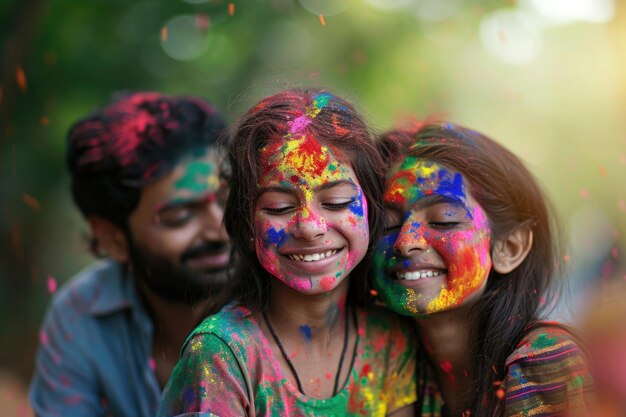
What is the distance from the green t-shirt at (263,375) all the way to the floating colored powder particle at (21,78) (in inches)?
135

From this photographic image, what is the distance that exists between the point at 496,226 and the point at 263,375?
875 mm

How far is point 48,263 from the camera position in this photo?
7.33 m

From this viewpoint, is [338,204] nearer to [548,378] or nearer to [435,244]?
[435,244]

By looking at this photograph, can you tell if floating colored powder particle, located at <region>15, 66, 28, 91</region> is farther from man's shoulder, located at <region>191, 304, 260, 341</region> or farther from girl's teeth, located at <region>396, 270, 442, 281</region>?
girl's teeth, located at <region>396, 270, 442, 281</region>

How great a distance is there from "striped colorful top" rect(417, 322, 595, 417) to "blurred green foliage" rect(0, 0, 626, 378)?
4030 millimetres

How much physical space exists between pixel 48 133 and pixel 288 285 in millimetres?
4600

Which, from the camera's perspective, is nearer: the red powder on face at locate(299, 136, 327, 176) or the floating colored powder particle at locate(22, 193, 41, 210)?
the red powder on face at locate(299, 136, 327, 176)

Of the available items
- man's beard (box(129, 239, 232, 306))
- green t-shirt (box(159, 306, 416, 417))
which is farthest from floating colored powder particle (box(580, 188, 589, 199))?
green t-shirt (box(159, 306, 416, 417))

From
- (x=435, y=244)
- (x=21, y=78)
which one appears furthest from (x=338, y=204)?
(x=21, y=78)

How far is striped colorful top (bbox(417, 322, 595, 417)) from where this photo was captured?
2.15 meters

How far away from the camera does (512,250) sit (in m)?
2.52

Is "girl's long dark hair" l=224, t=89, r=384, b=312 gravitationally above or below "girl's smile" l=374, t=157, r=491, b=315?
above

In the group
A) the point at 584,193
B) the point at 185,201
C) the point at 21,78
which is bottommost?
the point at 584,193

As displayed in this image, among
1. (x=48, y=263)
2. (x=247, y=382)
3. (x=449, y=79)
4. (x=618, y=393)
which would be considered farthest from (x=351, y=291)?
(x=48, y=263)
